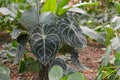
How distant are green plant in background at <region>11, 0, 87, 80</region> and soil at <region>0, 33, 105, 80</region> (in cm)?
47

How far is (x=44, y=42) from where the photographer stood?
1.94 metres

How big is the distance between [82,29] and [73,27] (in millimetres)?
137

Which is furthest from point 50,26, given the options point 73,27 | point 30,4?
point 30,4

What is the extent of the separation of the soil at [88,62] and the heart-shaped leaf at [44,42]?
0.58m

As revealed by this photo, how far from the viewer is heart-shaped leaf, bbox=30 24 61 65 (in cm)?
191

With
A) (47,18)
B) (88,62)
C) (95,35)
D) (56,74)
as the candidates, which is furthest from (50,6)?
(88,62)

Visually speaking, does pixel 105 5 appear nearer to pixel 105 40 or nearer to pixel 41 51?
pixel 105 40

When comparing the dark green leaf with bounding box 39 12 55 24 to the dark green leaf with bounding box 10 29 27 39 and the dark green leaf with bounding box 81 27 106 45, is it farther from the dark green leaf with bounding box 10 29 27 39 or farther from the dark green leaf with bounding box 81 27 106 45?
the dark green leaf with bounding box 81 27 106 45

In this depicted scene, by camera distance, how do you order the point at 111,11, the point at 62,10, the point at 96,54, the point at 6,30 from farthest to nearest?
the point at 111,11
the point at 6,30
the point at 96,54
the point at 62,10

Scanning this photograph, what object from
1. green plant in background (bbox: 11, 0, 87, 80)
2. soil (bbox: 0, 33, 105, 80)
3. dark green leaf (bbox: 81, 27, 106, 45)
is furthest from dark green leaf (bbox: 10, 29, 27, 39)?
soil (bbox: 0, 33, 105, 80)

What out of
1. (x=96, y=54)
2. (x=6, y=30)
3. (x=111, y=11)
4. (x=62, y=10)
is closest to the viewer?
(x=62, y=10)

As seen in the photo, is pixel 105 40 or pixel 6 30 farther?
pixel 6 30

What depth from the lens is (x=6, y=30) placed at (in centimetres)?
381

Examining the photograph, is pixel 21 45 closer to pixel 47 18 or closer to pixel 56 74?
pixel 47 18
